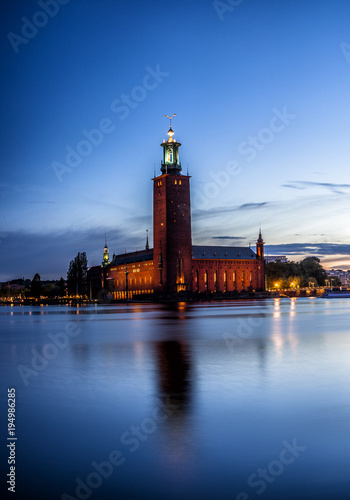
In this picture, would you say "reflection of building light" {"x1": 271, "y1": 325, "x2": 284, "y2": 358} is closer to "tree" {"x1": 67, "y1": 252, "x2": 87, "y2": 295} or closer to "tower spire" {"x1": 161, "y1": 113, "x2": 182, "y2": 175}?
"tower spire" {"x1": 161, "y1": 113, "x2": 182, "y2": 175}

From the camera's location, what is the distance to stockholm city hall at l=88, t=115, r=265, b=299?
104m

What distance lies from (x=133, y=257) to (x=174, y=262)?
3226 centimetres

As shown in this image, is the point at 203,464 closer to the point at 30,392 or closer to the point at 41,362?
the point at 30,392

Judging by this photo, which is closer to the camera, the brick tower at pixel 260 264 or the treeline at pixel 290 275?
the brick tower at pixel 260 264

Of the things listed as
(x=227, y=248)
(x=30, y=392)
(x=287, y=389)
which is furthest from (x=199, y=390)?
(x=227, y=248)

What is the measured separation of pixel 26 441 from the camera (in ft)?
21.7

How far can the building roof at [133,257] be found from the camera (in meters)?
125

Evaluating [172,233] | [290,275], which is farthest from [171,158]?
[290,275]

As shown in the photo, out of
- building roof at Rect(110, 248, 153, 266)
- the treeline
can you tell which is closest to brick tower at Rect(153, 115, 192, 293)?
building roof at Rect(110, 248, 153, 266)

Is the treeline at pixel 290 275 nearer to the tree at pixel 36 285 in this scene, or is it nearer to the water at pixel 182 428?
the tree at pixel 36 285

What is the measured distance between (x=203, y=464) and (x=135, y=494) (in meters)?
0.93

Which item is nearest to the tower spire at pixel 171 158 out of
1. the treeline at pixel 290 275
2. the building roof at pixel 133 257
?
the building roof at pixel 133 257

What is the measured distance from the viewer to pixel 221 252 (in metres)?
130

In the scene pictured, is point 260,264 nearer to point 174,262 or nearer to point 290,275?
point 290,275
